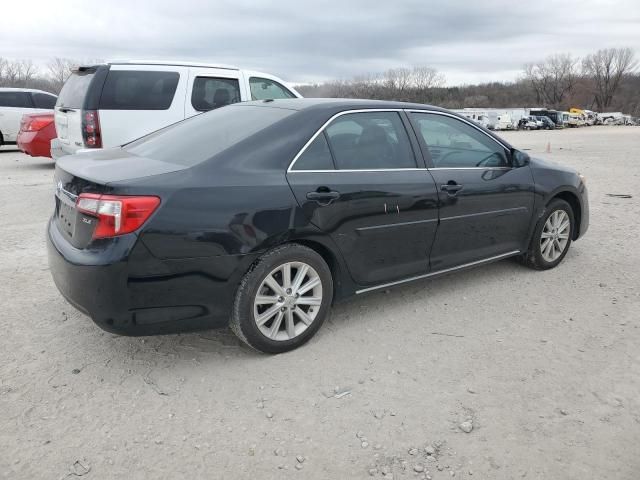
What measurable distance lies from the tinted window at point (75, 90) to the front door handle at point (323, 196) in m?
5.05

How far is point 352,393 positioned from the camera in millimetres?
2953

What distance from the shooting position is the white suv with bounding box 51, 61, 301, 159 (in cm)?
699

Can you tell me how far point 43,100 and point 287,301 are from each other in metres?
13.9

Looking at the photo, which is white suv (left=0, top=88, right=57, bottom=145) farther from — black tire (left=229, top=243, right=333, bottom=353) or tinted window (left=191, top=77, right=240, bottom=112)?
black tire (left=229, top=243, right=333, bottom=353)

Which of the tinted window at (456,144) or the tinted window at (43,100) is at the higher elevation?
the tinted window at (43,100)

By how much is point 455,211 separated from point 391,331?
3.44ft

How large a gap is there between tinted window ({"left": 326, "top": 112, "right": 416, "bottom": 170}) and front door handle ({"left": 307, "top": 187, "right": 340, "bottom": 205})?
230mm

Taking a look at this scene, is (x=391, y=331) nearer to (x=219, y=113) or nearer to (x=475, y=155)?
(x=475, y=155)

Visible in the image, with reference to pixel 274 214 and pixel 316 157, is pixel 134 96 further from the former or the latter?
pixel 274 214

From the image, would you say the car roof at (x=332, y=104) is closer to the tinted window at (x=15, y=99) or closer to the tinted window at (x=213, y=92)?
the tinted window at (x=213, y=92)

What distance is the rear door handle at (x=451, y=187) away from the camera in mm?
3954

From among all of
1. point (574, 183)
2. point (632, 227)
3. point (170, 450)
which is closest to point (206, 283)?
point (170, 450)

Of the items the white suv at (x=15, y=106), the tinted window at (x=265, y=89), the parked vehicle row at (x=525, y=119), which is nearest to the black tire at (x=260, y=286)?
the tinted window at (x=265, y=89)

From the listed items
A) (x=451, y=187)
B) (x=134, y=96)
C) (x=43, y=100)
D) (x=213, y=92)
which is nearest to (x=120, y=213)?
(x=451, y=187)
